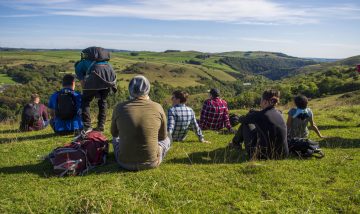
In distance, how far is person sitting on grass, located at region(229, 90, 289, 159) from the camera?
7445 mm

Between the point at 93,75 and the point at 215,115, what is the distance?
4.75m

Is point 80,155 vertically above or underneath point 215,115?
underneath

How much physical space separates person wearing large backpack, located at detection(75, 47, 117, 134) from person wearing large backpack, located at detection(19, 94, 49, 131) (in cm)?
326

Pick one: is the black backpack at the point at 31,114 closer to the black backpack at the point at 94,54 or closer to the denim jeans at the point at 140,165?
the black backpack at the point at 94,54

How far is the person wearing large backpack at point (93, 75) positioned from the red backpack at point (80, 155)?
2.61 m

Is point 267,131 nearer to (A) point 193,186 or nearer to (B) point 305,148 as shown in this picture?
(B) point 305,148

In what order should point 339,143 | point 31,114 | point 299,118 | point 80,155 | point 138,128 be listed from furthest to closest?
1. point 31,114
2. point 339,143
3. point 299,118
4. point 80,155
5. point 138,128

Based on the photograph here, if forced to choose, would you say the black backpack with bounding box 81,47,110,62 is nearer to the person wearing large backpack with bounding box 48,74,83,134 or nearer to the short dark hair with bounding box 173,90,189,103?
the person wearing large backpack with bounding box 48,74,83,134

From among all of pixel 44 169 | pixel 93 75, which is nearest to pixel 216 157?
pixel 44 169

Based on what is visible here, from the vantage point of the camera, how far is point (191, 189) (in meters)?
6.08

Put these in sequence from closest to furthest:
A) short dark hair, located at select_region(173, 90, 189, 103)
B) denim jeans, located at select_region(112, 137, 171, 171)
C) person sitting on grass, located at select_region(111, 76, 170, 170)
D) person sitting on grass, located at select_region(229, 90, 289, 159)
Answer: person sitting on grass, located at select_region(111, 76, 170, 170)
denim jeans, located at select_region(112, 137, 171, 171)
person sitting on grass, located at select_region(229, 90, 289, 159)
short dark hair, located at select_region(173, 90, 189, 103)

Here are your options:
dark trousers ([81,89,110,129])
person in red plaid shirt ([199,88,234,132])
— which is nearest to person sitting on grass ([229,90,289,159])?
person in red plaid shirt ([199,88,234,132])

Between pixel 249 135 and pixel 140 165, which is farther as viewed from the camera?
pixel 249 135

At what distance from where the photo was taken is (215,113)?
12125 millimetres
